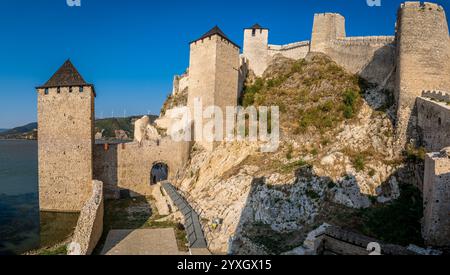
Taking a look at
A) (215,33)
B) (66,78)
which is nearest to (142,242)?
(66,78)

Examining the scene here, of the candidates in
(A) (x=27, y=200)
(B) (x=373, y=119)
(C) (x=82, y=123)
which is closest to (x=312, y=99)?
(B) (x=373, y=119)

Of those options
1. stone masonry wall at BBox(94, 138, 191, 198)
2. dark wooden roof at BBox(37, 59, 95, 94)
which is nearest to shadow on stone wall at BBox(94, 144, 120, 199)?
stone masonry wall at BBox(94, 138, 191, 198)

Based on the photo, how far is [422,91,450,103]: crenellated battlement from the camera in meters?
11.7

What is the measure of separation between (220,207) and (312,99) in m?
8.10

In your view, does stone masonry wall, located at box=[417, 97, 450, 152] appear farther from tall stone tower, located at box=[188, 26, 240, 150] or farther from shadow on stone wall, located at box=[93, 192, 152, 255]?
shadow on stone wall, located at box=[93, 192, 152, 255]

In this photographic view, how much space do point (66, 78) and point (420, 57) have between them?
16.1 meters

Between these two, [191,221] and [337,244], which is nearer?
[337,244]

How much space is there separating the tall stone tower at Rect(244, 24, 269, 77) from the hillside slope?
265 cm

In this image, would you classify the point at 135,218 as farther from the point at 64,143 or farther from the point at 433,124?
the point at 433,124

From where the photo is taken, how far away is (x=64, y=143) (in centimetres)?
1631

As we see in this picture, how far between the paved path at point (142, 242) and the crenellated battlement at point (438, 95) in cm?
1064

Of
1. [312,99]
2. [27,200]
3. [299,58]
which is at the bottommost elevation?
[27,200]

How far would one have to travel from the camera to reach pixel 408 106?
13727mm
